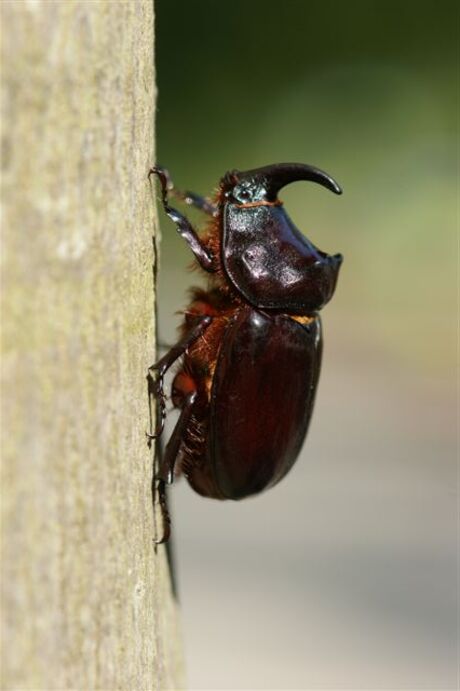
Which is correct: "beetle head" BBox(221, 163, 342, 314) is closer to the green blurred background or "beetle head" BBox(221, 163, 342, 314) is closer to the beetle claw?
the beetle claw

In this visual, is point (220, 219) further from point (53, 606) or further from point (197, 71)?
point (197, 71)

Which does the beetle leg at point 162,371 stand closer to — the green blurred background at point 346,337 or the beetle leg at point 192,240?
the beetle leg at point 192,240

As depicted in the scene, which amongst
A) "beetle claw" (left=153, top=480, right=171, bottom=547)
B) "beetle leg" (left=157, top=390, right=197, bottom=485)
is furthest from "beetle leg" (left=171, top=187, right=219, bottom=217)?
"beetle claw" (left=153, top=480, right=171, bottom=547)

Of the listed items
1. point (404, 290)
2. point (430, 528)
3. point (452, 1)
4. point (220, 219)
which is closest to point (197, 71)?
point (452, 1)

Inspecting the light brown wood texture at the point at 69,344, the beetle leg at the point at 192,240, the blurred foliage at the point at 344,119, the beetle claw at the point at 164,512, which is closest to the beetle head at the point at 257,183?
the beetle leg at the point at 192,240

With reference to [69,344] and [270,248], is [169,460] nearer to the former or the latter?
[270,248]
